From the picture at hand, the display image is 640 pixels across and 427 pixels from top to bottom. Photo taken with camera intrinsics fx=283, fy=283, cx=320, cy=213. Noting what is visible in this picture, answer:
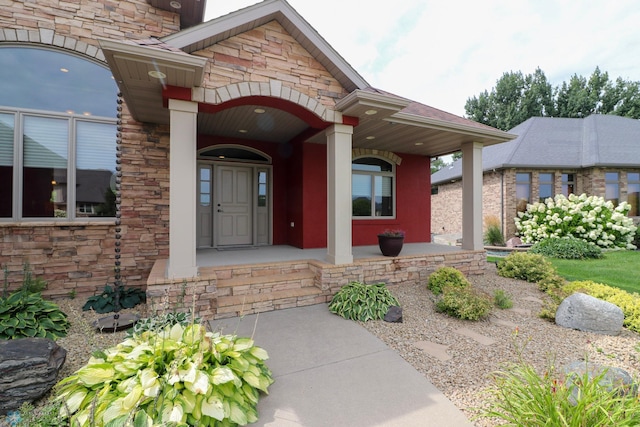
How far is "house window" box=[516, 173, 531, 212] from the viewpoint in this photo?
38.5 ft

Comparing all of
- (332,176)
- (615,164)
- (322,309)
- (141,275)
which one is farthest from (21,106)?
(615,164)

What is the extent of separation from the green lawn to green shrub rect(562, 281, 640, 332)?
1.37 metres

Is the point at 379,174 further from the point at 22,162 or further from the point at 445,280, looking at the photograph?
the point at 22,162

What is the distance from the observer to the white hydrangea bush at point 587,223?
973 cm

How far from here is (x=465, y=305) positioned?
3.88 m

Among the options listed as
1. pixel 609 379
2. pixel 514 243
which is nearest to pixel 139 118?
pixel 609 379

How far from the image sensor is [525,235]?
1095 centimetres

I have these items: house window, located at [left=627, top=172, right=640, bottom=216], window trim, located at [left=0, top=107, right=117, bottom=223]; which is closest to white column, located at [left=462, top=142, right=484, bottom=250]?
window trim, located at [left=0, top=107, right=117, bottom=223]

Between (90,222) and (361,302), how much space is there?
15.4 feet

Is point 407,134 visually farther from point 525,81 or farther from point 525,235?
point 525,81

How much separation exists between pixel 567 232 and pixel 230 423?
12405 mm

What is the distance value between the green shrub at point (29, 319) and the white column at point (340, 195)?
3.60m

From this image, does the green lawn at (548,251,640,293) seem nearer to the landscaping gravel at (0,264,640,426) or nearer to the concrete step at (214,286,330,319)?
the landscaping gravel at (0,264,640,426)

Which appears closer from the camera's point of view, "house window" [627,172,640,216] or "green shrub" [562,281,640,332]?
"green shrub" [562,281,640,332]
